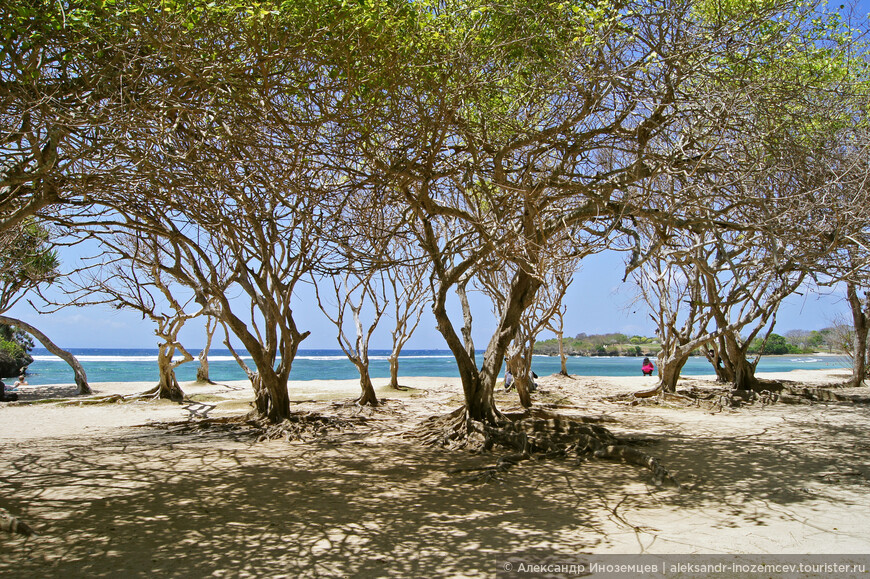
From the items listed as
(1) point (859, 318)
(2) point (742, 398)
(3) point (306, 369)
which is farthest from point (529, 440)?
(3) point (306, 369)

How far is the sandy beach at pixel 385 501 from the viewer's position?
13.9ft

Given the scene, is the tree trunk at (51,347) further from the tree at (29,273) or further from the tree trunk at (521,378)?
the tree trunk at (521,378)

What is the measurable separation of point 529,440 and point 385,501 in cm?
308

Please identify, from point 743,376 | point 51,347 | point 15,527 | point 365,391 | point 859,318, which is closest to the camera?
point 15,527

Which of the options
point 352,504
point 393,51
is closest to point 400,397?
point 352,504

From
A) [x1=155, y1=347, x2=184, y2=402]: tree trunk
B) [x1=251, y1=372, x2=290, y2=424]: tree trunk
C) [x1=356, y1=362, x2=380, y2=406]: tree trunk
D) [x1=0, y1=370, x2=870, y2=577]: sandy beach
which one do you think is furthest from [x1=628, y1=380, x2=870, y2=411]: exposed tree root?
[x1=155, y1=347, x2=184, y2=402]: tree trunk

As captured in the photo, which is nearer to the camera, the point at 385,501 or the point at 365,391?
the point at 385,501

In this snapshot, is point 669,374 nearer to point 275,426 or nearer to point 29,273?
point 275,426

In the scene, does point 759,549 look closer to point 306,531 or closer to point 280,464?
point 306,531

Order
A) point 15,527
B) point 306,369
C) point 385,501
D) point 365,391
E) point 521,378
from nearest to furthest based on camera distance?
point 15,527 → point 385,501 → point 521,378 → point 365,391 → point 306,369

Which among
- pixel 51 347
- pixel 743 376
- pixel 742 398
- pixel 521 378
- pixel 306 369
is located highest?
pixel 51 347

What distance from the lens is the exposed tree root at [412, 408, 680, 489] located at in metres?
7.22

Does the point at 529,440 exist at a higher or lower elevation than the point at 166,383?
lower

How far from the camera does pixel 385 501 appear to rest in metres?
5.71
